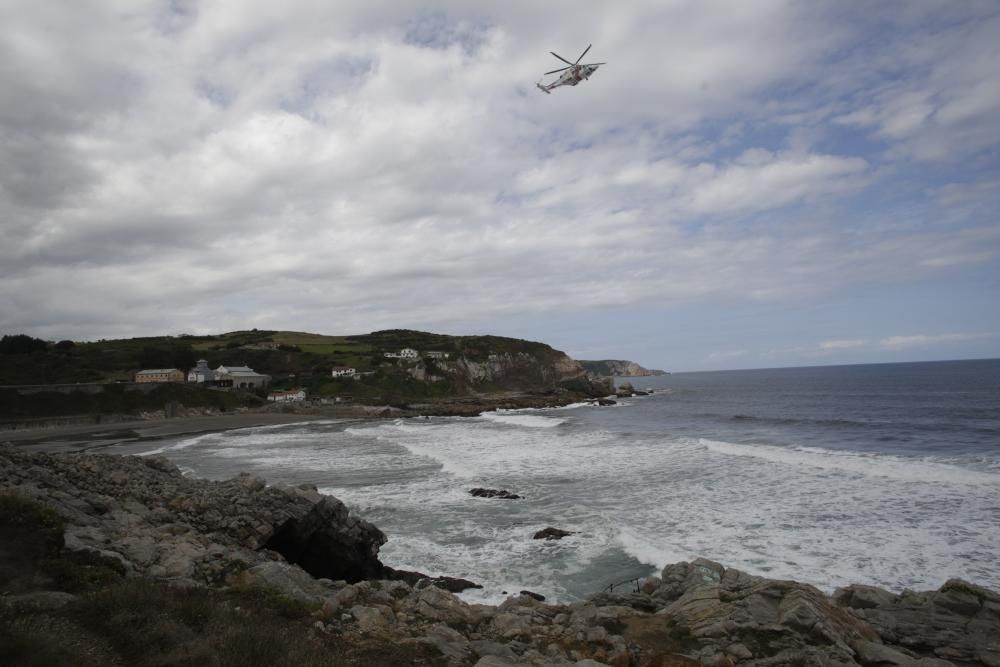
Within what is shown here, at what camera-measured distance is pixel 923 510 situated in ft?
57.6

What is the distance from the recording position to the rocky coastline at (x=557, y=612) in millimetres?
7227

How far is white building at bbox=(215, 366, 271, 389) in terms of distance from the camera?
86.7 m

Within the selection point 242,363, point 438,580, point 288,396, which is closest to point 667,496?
point 438,580

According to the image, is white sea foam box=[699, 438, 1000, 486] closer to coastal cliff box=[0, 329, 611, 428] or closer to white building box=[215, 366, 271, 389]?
coastal cliff box=[0, 329, 611, 428]

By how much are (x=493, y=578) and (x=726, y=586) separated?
19.3 feet

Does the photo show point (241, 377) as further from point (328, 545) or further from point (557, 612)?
point (557, 612)

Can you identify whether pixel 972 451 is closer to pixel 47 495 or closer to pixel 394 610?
pixel 394 610

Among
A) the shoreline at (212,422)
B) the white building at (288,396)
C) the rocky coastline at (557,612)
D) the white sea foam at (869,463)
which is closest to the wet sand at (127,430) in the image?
the shoreline at (212,422)

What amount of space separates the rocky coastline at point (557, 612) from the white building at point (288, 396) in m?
71.2

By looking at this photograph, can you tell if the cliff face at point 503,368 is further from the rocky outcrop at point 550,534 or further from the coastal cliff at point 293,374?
the rocky outcrop at point 550,534

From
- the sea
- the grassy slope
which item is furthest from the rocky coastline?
the grassy slope

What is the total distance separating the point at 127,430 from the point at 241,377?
34804 mm

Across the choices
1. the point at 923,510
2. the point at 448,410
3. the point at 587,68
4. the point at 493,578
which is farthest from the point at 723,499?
the point at 448,410

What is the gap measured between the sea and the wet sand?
4928 mm
